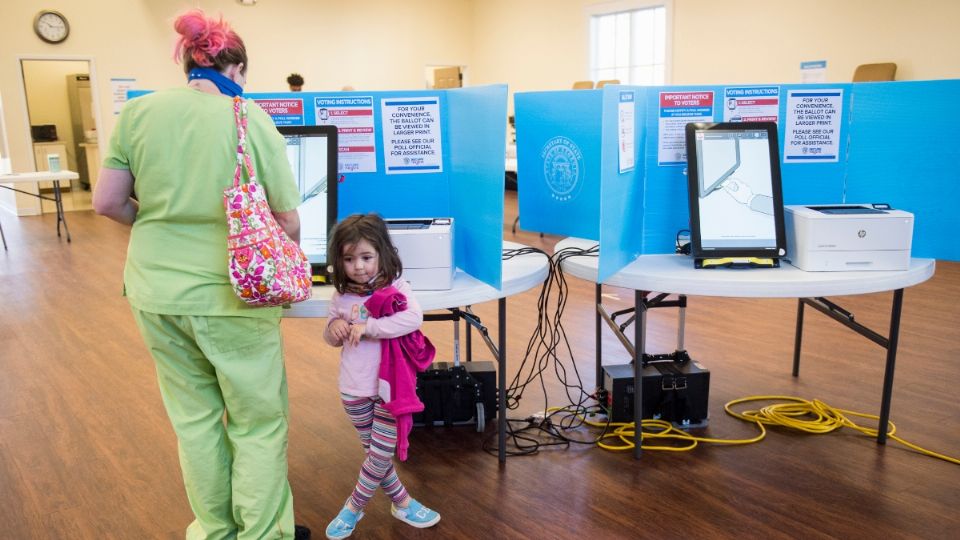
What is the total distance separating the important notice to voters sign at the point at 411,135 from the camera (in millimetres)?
2389

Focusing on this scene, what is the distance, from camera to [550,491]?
225 cm

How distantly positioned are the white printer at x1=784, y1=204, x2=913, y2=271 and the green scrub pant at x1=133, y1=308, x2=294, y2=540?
158 centimetres

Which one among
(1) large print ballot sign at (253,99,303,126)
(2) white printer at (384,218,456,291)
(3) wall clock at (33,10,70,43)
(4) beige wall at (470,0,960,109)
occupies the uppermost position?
(3) wall clock at (33,10,70,43)

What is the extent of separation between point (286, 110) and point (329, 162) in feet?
1.11

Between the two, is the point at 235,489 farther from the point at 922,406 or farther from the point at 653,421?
the point at 922,406

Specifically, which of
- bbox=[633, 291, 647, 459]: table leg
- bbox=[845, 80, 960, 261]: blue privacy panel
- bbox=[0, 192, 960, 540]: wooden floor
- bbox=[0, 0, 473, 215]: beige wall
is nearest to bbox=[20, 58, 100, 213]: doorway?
bbox=[0, 0, 473, 215]: beige wall

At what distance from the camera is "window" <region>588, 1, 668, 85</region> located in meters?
9.26

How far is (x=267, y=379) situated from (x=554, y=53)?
977 centimetres

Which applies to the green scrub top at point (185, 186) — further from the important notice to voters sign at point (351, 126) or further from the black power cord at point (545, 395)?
the black power cord at point (545, 395)

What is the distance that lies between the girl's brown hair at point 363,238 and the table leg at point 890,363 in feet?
5.41

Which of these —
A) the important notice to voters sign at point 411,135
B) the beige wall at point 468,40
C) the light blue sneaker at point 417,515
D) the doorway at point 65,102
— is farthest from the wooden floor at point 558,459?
the doorway at point 65,102

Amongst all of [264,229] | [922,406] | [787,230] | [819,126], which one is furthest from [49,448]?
[922,406]

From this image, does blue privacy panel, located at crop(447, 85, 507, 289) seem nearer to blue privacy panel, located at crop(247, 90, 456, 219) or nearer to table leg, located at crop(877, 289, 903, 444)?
blue privacy panel, located at crop(247, 90, 456, 219)

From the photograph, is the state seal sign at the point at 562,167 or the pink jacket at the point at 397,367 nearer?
the pink jacket at the point at 397,367
